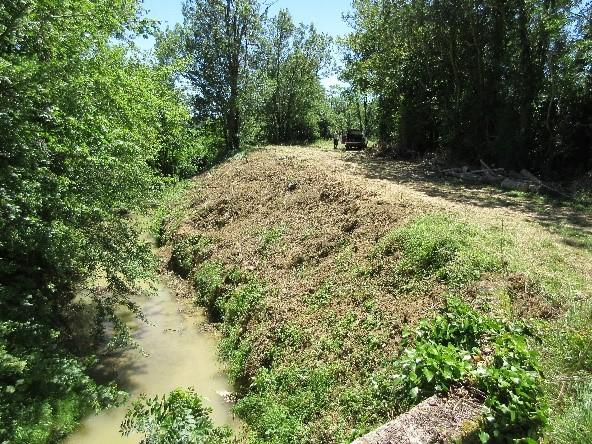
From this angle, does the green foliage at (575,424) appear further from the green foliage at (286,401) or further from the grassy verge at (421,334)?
the green foliage at (286,401)

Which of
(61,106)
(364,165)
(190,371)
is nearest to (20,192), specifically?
(61,106)

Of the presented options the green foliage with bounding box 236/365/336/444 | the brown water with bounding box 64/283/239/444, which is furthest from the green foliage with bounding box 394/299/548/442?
the brown water with bounding box 64/283/239/444

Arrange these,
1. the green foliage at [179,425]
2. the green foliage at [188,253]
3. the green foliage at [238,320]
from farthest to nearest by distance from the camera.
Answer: the green foliage at [188,253] < the green foliage at [238,320] < the green foliage at [179,425]

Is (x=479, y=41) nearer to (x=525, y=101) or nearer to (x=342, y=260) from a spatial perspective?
(x=525, y=101)

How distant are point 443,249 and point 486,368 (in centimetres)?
409

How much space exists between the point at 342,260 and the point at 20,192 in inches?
257

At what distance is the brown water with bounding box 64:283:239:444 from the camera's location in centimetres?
765

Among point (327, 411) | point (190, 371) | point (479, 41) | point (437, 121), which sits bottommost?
point (190, 371)

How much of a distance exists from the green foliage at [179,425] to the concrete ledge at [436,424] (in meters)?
2.91

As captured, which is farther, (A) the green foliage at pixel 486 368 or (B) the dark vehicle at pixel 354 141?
(B) the dark vehicle at pixel 354 141

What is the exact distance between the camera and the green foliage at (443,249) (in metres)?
7.92

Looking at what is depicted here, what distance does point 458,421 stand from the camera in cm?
438

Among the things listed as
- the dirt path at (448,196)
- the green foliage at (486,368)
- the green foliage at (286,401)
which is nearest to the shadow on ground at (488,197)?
the dirt path at (448,196)

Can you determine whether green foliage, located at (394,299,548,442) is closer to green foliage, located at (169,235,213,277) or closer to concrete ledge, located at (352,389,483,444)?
concrete ledge, located at (352,389,483,444)
